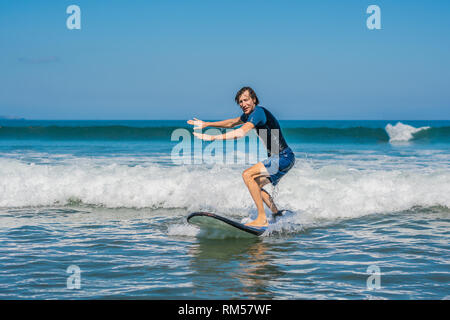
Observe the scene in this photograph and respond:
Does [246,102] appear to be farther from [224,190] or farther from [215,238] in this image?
[224,190]

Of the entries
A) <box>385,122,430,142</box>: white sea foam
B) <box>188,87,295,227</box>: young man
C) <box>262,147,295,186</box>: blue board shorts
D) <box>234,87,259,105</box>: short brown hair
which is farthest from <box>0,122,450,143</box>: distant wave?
<box>234,87,259,105</box>: short brown hair

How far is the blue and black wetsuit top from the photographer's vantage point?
6883 millimetres

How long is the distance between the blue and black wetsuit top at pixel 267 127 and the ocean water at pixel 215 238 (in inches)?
51.3

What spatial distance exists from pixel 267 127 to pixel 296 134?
24.3m

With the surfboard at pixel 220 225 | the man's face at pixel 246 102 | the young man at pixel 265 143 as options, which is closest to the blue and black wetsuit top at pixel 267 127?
the young man at pixel 265 143

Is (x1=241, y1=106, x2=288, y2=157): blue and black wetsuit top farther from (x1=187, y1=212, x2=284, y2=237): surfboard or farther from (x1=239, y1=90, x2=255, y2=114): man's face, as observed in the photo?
(x1=187, y1=212, x2=284, y2=237): surfboard

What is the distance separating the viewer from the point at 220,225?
707 cm

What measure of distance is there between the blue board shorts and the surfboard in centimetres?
86

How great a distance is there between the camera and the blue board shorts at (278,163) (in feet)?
24.0

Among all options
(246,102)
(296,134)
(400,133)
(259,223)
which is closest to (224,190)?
(259,223)

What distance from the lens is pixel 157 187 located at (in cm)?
1107

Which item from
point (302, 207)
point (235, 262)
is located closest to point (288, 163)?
point (235, 262)
